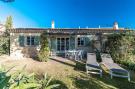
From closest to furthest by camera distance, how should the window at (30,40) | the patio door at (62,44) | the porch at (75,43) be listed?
the porch at (75,43) < the window at (30,40) < the patio door at (62,44)

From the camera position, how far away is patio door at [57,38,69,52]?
25670 mm

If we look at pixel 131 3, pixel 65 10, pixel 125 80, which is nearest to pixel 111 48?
pixel 125 80

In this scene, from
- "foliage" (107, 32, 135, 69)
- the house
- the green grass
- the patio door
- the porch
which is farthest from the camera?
the patio door

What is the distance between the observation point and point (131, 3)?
5069cm

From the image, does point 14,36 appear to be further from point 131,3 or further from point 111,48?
point 131,3

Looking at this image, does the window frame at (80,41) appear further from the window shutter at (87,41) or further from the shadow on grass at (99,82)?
the shadow on grass at (99,82)

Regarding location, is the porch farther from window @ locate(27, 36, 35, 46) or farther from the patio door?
window @ locate(27, 36, 35, 46)

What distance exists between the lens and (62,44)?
25.7 m

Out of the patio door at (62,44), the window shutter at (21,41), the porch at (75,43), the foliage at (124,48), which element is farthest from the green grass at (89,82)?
the window shutter at (21,41)

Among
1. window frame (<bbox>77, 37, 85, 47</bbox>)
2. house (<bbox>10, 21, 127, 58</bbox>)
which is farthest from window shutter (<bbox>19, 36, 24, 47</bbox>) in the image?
window frame (<bbox>77, 37, 85, 47</bbox>)

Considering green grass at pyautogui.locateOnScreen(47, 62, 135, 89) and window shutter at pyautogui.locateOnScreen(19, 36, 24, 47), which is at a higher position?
window shutter at pyautogui.locateOnScreen(19, 36, 24, 47)

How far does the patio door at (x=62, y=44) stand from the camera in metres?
25.7

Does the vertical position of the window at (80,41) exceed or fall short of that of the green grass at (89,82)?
it exceeds it

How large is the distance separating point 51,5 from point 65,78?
44034 mm
